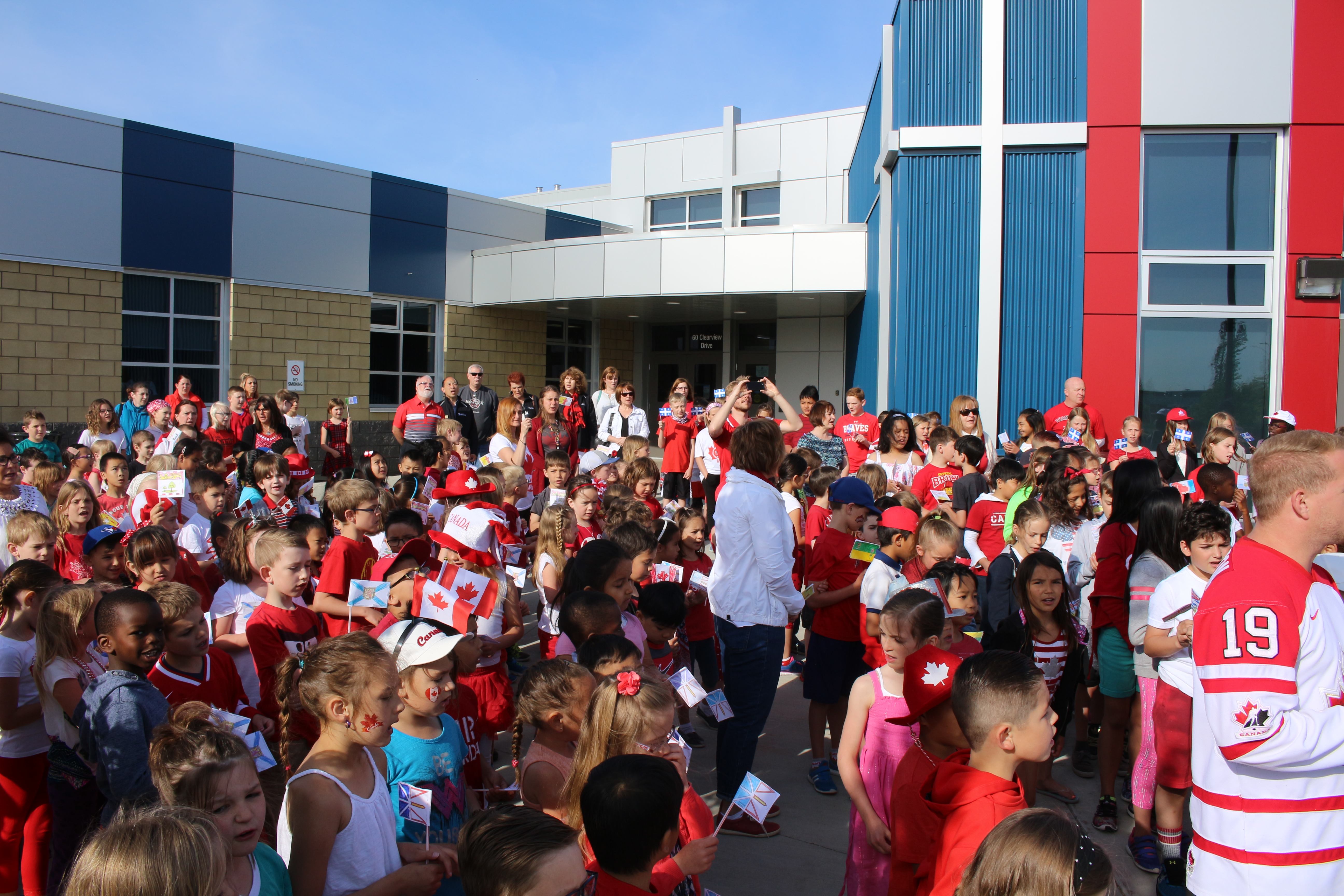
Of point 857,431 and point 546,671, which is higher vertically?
point 857,431

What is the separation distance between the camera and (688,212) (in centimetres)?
2214

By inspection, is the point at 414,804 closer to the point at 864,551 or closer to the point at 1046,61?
the point at 864,551

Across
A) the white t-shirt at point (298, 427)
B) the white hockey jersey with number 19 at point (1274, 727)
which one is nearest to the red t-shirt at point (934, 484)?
the white hockey jersey with number 19 at point (1274, 727)

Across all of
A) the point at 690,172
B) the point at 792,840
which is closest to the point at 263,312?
the point at 690,172

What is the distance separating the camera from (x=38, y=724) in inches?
136

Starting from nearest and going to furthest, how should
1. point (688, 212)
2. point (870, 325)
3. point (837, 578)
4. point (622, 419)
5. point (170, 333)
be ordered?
point (837, 578)
point (622, 419)
point (170, 333)
point (870, 325)
point (688, 212)

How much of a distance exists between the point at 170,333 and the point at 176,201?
2.10 metres

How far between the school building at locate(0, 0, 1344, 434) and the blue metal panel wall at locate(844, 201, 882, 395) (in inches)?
5.9

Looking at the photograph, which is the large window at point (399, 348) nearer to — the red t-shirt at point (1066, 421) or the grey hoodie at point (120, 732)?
the red t-shirt at point (1066, 421)

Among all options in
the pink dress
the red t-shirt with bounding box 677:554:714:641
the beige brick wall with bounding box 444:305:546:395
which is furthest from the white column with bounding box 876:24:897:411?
the pink dress

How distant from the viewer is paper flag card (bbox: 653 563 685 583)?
184 inches

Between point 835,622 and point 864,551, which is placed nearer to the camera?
point 864,551

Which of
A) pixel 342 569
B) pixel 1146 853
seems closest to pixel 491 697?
pixel 342 569

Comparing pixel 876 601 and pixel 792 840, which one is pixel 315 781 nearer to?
pixel 792 840
